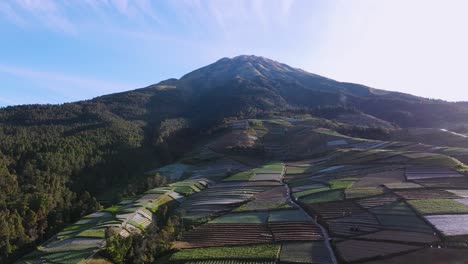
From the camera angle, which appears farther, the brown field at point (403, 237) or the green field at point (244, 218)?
the green field at point (244, 218)

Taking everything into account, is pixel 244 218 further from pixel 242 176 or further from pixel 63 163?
pixel 63 163

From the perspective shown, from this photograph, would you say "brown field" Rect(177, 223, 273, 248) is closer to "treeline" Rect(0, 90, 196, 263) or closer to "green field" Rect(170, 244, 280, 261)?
"green field" Rect(170, 244, 280, 261)

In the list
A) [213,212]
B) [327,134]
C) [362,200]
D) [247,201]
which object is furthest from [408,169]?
[327,134]

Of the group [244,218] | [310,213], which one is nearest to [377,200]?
[310,213]

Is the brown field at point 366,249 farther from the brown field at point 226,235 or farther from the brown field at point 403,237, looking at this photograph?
the brown field at point 226,235

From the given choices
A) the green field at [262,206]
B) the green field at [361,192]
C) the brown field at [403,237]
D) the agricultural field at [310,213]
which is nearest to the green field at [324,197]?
the agricultural field at [310,213]

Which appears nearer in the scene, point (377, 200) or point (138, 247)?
point (138, 247)

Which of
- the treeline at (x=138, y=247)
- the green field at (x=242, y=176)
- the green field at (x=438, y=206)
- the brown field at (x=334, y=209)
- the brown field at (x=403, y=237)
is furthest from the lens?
the green field at (x=242, y=176)

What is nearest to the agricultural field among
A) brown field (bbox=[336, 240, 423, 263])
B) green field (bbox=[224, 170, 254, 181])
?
brown field (bbox=[336, 240, 423, 263])
